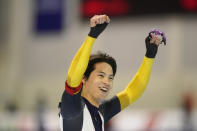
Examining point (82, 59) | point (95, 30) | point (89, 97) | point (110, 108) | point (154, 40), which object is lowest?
point (110, 108)

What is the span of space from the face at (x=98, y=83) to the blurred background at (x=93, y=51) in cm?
681

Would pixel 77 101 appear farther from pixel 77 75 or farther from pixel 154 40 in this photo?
pixel 154 40

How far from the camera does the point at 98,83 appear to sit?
4.14 metres

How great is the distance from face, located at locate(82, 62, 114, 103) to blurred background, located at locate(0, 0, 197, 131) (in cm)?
681

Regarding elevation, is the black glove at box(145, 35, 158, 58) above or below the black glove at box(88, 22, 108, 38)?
below

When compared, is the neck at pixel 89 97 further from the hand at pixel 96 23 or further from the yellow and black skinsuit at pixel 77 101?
the hand at pixel 96 23

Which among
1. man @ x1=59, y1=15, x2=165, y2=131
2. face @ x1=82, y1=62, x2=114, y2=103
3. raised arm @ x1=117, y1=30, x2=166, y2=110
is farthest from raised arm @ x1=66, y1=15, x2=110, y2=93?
raised arm @ x1=117, y1=30, x2=166, y2=110

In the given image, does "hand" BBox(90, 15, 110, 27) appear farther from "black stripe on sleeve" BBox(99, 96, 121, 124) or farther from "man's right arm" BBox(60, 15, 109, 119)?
"black stripe on sleeve" BBox(99, 96, 121, 124)

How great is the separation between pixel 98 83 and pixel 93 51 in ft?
41.7

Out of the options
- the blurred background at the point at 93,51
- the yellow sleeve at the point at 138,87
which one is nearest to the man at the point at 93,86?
the yellow sleeve at the point at 138,87

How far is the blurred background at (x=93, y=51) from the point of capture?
40.3 ft

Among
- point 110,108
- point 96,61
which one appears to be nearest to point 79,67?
point 96,61

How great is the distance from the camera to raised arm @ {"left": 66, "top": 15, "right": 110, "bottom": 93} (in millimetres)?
3768

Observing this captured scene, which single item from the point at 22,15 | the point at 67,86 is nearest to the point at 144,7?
the point at 22,15
